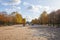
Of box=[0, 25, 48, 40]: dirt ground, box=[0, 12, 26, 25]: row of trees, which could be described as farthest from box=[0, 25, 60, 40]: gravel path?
box=[0, 12, 26, 25]: row of trees

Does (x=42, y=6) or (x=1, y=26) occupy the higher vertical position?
(x=42, y=6)

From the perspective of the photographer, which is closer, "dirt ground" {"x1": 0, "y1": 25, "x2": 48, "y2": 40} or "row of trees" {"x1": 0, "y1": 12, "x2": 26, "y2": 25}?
"dirt ground" {"x1": 0, "y1": 25, "x2": 48, "y2": 40}

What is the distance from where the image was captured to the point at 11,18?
4016mm

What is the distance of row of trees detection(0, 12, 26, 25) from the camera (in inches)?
155

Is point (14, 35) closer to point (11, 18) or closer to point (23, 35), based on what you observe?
A: point (23, 35)

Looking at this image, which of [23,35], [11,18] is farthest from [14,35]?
[11,18]

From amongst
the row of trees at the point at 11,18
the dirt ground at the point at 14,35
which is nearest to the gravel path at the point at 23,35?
the dirt ground at the point at 14,35

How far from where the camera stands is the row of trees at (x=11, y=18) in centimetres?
393

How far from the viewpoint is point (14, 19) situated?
4000 mm

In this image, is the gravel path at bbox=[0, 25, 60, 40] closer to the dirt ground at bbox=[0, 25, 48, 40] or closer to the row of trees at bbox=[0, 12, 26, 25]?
the dirt ground at bbox=[0, 25, 48, 40]

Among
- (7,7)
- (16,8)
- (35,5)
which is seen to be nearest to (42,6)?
(35,5)

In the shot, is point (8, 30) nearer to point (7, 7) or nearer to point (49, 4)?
point (7, 7)

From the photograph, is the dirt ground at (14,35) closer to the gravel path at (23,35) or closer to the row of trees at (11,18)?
the gravel path at (23,35)

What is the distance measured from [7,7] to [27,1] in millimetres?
590
